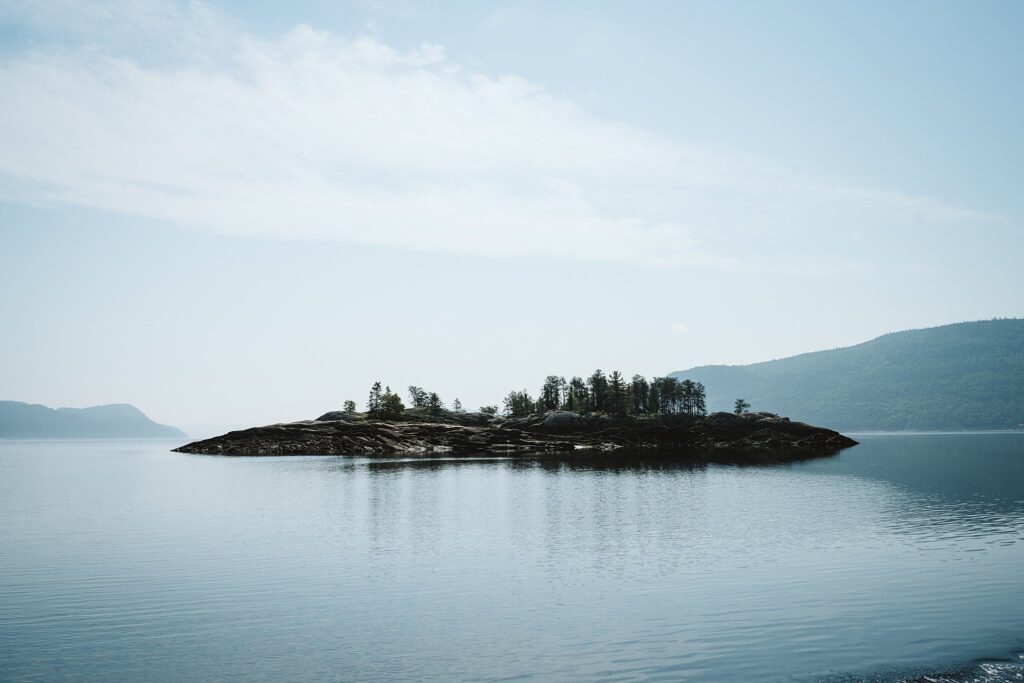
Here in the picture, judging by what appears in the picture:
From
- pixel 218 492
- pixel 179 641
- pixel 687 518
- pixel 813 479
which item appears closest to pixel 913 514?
pixel 687 518

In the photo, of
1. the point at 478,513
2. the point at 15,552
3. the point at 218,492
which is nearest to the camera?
the point at 15,552

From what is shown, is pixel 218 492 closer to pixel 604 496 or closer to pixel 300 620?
pixel 604 496

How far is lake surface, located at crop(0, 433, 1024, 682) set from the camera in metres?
23.4

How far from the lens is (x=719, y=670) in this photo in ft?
72.8

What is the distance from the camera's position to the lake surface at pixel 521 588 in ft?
76.6

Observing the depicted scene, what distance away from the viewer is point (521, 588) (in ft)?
113

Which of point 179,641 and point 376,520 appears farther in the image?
point 376,520

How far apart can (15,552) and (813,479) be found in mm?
90869

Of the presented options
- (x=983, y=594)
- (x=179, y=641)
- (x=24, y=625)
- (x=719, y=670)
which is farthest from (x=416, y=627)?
(x=983, y=594)

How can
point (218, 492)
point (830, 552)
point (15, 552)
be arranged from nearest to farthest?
point (830, 552), point (15, 552), point (218, 492)

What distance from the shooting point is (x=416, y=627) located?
2773 cm

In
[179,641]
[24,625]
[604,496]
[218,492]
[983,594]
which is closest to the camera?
[179,641]

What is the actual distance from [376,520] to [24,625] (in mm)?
31578

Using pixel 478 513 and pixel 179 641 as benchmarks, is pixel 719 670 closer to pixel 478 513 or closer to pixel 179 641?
pixel 179 641
